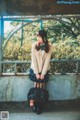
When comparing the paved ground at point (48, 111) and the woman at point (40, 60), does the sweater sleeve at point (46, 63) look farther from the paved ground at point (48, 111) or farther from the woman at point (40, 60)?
the paved ground at point (48, 111)

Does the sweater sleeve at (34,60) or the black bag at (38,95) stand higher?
the sweater sleeve at (34,60)

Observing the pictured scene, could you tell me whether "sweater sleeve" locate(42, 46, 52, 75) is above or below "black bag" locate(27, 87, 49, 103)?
above

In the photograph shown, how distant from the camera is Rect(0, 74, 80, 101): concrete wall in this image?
2.07 m

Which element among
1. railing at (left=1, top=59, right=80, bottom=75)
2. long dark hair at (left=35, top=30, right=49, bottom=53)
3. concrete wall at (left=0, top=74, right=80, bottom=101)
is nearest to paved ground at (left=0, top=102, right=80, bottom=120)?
concrete wall at (left=0, top=74, right=80, bottom=101)

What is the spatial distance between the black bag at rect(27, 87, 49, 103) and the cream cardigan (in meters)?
0.10

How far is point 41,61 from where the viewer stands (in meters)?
2.01

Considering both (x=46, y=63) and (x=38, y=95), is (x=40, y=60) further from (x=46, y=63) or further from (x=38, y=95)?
(x=38, y=95)

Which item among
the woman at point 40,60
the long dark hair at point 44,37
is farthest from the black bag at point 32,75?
the long dark hair at point 44,37

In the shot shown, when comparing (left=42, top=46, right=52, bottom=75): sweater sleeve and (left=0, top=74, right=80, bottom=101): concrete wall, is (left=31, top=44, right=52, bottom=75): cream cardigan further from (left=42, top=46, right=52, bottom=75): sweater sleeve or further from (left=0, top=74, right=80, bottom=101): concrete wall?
(left=0, top=74, right=80, bottom=101): concrete wall

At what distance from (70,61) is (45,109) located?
320 mm

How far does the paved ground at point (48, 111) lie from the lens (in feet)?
6.35

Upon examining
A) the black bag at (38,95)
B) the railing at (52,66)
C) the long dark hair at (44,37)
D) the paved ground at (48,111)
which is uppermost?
the long dark hair at (44,37)

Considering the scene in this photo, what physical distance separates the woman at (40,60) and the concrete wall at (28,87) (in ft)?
0.30

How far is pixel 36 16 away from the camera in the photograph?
6.31 feet
